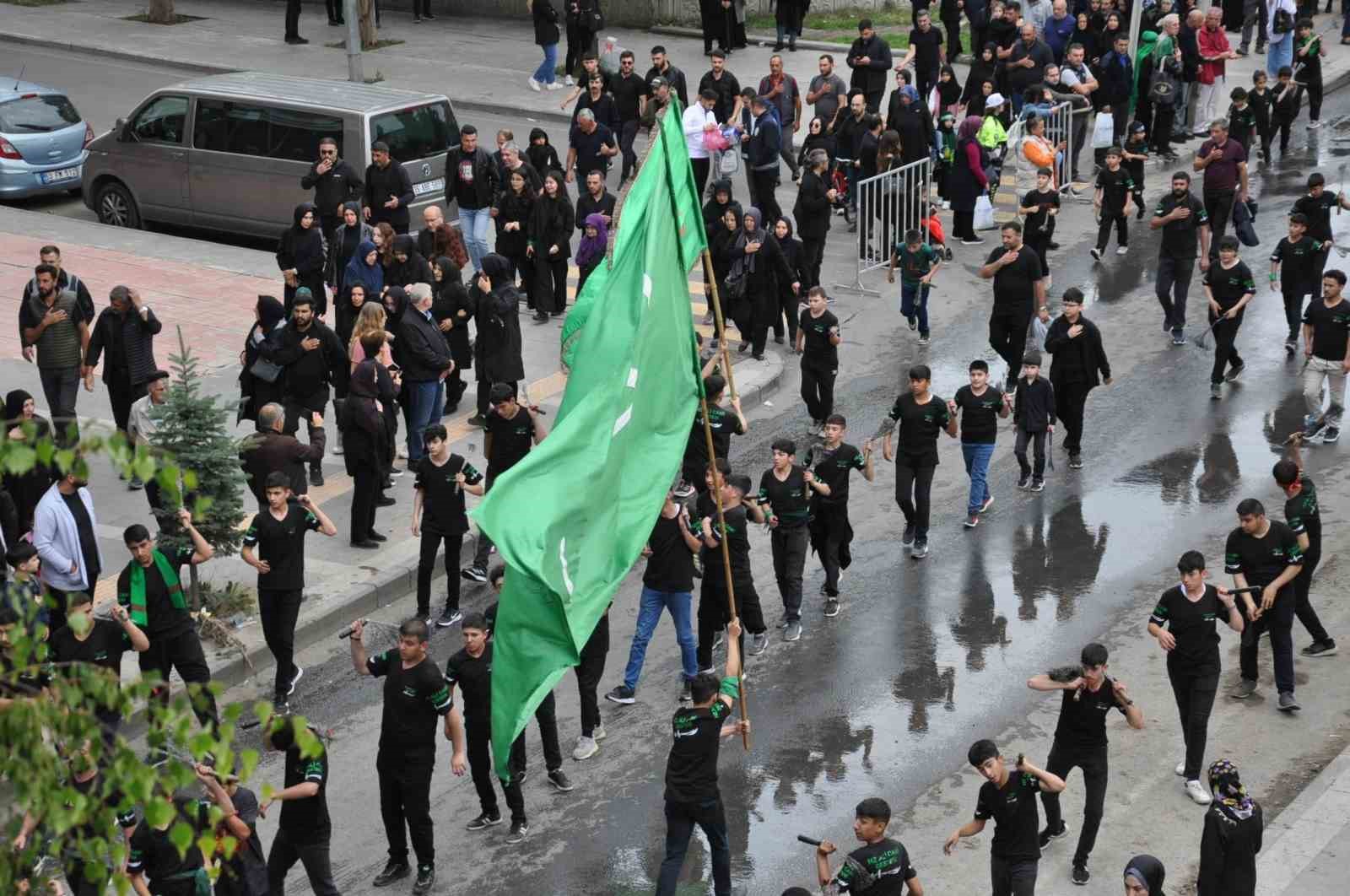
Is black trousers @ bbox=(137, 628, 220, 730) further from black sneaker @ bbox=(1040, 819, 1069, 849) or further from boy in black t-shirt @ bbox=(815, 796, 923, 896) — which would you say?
black sneaker @ bbox=(1040, 819, 1069, 849)

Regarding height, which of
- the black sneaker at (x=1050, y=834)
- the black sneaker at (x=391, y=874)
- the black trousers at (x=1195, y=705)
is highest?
the black trousers at (x=1195, y=705)

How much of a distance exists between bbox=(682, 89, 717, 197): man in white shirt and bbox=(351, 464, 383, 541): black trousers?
918 cm

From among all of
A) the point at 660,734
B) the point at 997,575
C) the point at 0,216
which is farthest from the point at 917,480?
the point at 0,216

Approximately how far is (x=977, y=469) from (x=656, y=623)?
370 centimetres

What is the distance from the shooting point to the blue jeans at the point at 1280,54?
2850cm

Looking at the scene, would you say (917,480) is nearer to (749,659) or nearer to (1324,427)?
(749,659)

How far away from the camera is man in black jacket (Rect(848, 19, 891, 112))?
1011 inches

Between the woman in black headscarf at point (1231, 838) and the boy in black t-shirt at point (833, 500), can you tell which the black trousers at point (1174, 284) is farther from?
the woman in black headscarf at point (1231, 838)

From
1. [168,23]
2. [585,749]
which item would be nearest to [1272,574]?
[585,749]

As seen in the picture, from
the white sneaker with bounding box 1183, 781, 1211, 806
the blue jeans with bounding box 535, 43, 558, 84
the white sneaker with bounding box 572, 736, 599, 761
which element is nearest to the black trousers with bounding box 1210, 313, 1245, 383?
the white sneaker with bounding box 1183, 781, 1211, 806

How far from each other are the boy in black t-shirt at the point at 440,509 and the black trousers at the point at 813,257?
7.09m

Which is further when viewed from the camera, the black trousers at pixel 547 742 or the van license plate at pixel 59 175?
the van license plate at pixel 59 175

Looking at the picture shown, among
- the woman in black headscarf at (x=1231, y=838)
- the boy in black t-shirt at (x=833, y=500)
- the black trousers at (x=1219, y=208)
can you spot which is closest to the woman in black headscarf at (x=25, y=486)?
the boy in black t-shirt at (x=833, y=500)

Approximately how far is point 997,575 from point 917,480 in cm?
95
